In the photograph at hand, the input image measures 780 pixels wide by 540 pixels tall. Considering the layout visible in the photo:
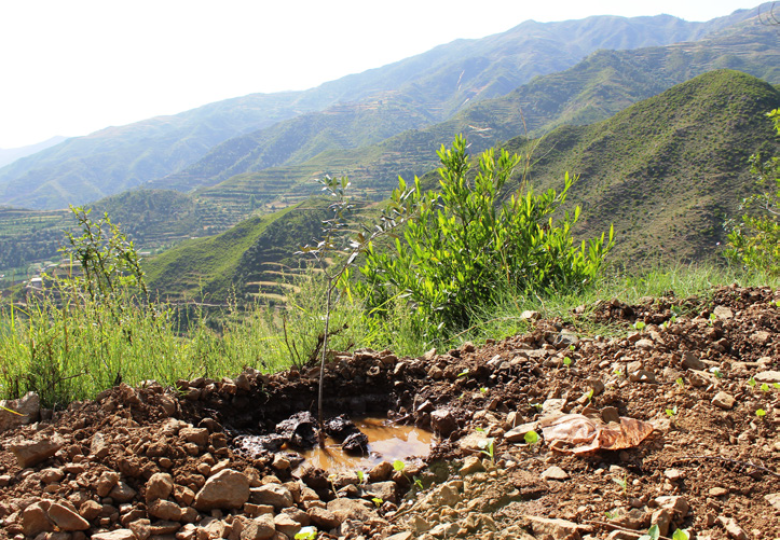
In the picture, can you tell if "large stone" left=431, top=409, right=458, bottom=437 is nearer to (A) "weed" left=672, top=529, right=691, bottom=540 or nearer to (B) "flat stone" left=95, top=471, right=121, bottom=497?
(A) "weed" left=672, top=529, right=691, bottom=540

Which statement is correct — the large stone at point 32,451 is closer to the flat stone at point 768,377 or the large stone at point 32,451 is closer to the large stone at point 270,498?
the large stone at point 270,498

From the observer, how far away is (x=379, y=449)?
2.47 meters

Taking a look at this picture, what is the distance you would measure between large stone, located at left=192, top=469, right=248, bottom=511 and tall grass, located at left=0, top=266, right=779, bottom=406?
1056 millimetres

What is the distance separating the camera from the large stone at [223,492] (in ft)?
5.53

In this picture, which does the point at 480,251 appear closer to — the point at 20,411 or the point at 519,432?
the point at 519,432

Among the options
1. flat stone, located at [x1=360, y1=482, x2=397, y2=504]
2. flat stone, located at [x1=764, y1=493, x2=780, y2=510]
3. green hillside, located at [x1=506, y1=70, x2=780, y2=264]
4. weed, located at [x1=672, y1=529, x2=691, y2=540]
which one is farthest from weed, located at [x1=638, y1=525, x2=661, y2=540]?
green hillside, located at [x1=506, y1=70, x2=780, y2=264]

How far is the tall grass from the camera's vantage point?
7.69 feet

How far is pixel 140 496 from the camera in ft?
5.51

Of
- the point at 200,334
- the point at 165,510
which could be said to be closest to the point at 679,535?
the point at 165,510

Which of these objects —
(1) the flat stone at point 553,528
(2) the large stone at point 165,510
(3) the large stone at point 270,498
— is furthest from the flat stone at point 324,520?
(1) the flat stone at point 553,528

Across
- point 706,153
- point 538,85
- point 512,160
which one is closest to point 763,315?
point 512,160

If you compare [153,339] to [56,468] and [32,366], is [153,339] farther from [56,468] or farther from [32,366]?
[56,468]

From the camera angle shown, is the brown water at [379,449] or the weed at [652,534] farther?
the brown water at [379,449]

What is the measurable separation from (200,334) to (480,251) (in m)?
2.47
